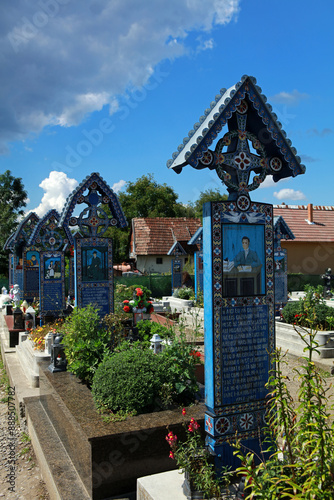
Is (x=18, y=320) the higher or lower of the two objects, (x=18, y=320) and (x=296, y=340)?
the higher

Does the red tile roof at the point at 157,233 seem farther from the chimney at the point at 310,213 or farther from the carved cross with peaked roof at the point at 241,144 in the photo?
the carved cross with peaked roof at the point at 241,144

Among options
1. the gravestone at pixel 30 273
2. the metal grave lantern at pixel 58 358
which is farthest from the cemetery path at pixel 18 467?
the gravestone at pixel 30 273

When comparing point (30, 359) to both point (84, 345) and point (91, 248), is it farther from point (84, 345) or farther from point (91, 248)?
point (84, 345)

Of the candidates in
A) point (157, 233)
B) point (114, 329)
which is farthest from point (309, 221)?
point (114, 329)

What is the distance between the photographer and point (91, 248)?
9.35 metres

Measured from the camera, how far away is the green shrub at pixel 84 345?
571 centimetres

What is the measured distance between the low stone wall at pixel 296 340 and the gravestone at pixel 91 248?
14.0 ft

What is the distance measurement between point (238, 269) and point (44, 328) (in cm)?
696

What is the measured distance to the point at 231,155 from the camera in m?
4.21

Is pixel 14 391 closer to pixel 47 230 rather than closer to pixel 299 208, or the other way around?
pixel 47 230

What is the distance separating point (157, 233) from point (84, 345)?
3158cm

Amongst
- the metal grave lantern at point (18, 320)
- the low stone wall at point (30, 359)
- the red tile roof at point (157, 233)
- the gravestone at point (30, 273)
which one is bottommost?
the low stone wall at point (30, 359)

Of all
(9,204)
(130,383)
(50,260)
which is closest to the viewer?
(130,383)

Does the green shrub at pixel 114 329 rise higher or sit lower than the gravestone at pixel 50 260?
lower
